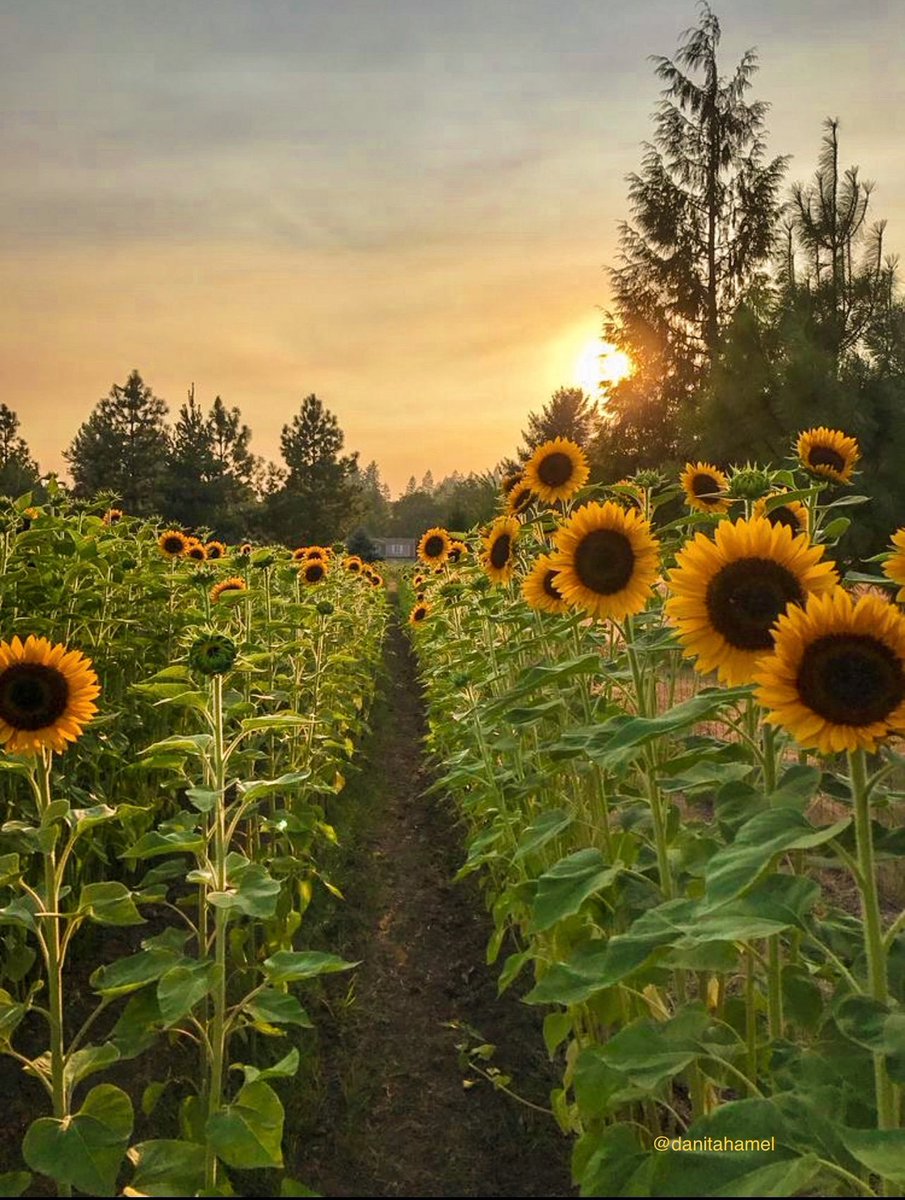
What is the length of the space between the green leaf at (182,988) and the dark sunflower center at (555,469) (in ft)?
7.56

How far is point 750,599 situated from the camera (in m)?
1.71

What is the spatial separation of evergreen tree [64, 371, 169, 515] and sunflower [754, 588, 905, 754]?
3613 cm

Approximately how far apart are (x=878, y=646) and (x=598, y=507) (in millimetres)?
1257

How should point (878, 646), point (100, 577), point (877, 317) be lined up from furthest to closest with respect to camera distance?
point (877, 317), point (100, 577), point (878, 646)

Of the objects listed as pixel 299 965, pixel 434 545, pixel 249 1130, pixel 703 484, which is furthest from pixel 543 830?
pixel 434 545

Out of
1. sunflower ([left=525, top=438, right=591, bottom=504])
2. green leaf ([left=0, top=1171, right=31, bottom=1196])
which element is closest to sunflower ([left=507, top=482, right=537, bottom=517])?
sunflower ([left=525, top=438, right=591, bottom=504])

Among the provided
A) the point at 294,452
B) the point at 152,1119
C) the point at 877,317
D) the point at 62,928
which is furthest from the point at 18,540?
the point at 294,452

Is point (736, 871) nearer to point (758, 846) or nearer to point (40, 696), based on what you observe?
point (758, 846)

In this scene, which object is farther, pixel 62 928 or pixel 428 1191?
pixel 62 928

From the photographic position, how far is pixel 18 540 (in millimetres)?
3527

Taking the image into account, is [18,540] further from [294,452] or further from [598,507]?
[294,452]

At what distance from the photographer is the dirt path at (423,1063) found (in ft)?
8.50

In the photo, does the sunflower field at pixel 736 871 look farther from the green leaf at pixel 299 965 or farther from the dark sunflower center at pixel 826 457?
the green leaf at pixel 299 965

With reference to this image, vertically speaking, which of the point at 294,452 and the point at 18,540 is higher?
the point at 294,452
